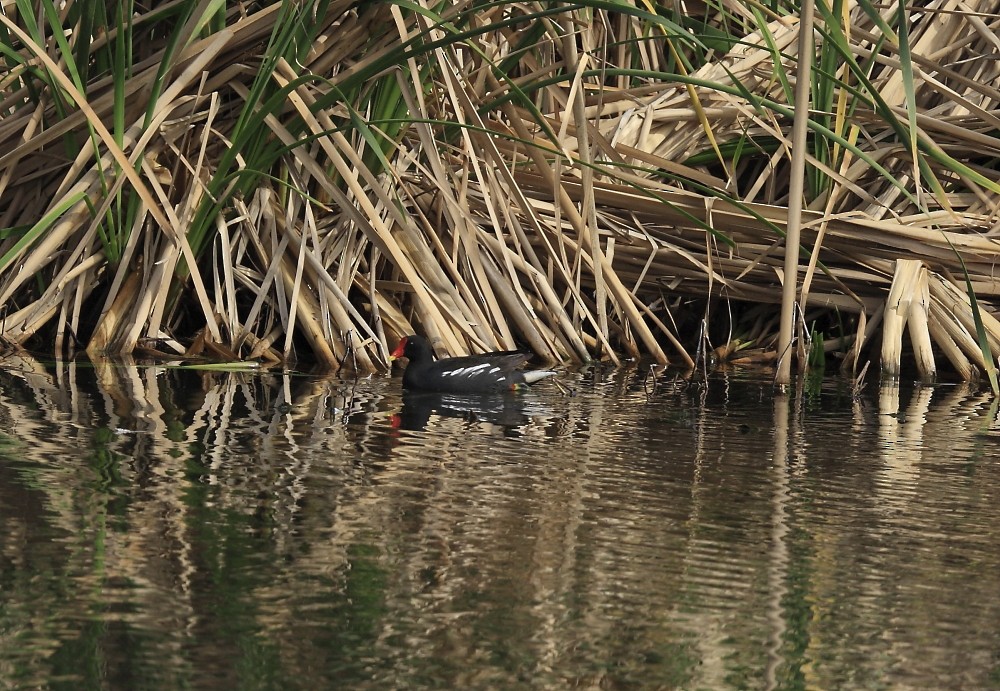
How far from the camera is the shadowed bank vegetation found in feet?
22.9

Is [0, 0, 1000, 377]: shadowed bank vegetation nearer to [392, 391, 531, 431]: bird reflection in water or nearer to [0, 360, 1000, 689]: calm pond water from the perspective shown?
[392, 391, 531, 431]: bird reflection in water

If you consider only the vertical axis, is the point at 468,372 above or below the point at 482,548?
above

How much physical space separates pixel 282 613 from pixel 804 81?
4025 millimetres

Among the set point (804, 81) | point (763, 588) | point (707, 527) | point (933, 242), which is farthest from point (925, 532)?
point (933, 242)

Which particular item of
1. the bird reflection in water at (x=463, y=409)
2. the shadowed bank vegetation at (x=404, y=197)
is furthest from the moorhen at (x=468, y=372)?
the shadowed bank vegetation at (x=404, y=197)

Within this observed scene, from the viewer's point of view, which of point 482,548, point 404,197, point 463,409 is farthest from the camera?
point 404,197

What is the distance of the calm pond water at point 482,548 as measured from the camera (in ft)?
9.62

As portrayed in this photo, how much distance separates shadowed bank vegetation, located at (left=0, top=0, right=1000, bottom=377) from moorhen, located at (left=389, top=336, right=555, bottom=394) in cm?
43

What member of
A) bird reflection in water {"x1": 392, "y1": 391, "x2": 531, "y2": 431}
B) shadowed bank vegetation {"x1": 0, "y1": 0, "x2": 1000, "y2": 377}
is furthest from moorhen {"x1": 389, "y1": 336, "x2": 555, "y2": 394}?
shadowed bank vegetation {"x1": 0, "y1": 0, "x2": 1000, "y2": 377}

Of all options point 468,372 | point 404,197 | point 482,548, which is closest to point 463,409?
point 468,372

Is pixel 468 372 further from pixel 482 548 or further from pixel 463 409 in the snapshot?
pixel 482 548

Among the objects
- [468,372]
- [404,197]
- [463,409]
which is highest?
[404,197]

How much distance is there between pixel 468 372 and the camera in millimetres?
6859

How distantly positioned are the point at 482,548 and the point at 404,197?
4217 mm
